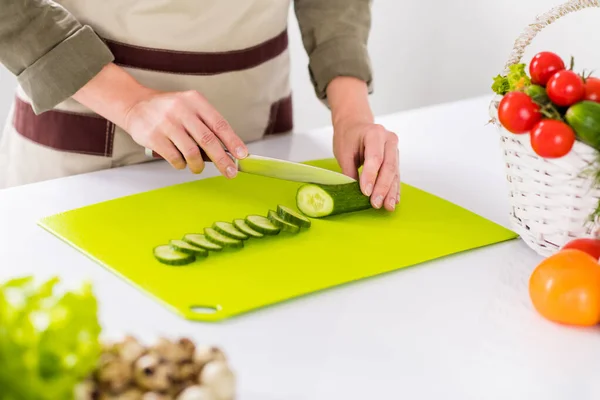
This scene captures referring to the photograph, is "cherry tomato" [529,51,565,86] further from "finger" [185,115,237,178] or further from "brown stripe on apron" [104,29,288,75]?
"brown stripe on apron" [104,29,288,75]

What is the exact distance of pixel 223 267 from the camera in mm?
1176

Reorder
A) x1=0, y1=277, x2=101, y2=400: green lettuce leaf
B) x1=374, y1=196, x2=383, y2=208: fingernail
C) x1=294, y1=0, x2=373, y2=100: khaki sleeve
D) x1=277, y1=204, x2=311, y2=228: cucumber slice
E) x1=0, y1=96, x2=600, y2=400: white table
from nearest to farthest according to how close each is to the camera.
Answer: x1=0, y1=277, x2=101, y2=400: green lettuce leaf, x1=0, y1=96, x2=600, y2=400: white table, x1=277, y1=204, x2=311, y2=228: cucumber slice, x1=374, y1=196, x2=383, y2=208: fingernail, x1=294, y1=0, x2=373, y2=100: khaki sleeve

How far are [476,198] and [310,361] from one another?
73 cm

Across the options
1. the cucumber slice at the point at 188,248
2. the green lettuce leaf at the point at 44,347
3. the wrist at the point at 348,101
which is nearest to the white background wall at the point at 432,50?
the wrist at the point at 348,101

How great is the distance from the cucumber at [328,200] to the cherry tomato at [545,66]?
1.29 ft

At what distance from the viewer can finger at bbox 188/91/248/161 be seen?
1.43 metres

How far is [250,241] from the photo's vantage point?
128 cm

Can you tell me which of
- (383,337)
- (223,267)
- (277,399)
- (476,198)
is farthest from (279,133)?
(277,399)

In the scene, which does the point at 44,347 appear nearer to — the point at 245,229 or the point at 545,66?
the point at 245,229

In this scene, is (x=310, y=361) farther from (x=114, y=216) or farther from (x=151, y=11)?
(x=151, y=11)

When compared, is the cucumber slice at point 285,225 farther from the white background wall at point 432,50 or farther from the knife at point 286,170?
the white background wall at point 432,50

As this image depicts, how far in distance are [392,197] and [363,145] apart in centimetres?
21

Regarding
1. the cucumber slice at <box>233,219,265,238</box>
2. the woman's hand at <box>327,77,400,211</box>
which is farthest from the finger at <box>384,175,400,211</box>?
the cucumber slice at <box>233,219,265,238</box>

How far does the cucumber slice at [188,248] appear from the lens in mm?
1183
